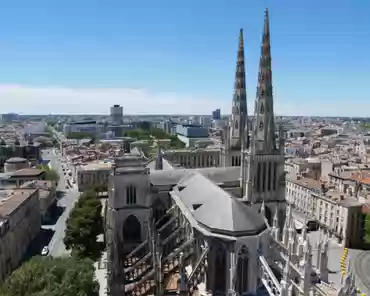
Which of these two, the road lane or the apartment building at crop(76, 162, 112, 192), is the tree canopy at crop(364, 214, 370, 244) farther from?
the apartment building at crop(76, 162, 112, 192)

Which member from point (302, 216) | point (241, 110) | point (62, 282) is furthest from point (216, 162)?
point (62, 282)

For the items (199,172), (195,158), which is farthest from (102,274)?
(195,158)

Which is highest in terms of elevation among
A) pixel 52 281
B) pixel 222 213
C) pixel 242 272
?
pixel 222 213


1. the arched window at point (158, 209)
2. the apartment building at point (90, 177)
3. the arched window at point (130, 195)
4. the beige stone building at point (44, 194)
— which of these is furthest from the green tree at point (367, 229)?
the apartment building at point (90, 177)

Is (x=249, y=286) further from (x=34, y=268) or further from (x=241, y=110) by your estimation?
(x=241, y=110)

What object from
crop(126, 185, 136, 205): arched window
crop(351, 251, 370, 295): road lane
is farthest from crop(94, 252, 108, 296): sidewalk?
crop(351, 251, 370, 295): road lane

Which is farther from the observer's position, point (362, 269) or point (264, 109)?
point (362, 269)

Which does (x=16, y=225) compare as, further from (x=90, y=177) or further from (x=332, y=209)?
(x=332, y=209)
